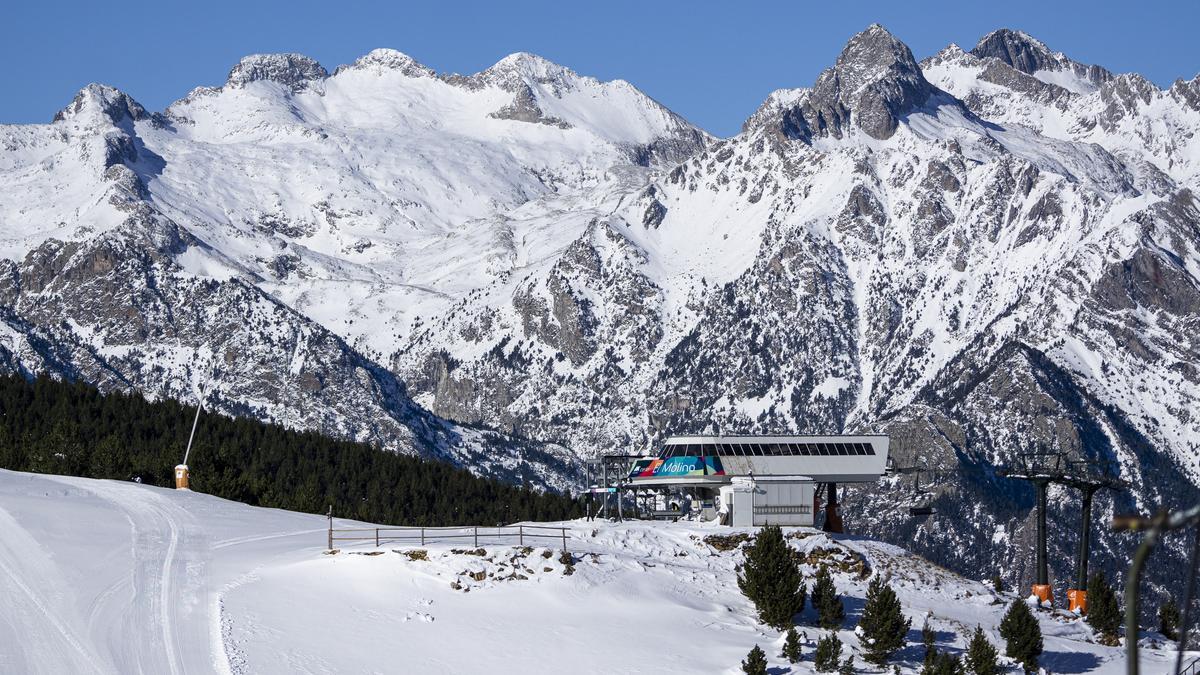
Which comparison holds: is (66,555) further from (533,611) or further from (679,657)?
(679,657)

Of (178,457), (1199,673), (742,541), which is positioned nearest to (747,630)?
(742,541)

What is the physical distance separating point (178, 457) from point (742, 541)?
84599mm

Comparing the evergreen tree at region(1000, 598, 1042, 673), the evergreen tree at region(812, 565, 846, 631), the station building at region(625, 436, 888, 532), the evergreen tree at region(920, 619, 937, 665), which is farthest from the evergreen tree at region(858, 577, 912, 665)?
the station building at region(625, 436, 888, 532)

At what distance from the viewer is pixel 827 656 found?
354 feet

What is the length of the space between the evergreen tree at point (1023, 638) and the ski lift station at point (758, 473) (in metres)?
22.4

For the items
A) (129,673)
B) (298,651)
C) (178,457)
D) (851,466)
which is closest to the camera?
(129,673)

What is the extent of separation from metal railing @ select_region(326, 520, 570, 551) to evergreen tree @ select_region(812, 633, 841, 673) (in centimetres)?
1950

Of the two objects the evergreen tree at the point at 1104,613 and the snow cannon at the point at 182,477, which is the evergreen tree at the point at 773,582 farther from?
the snow cannon at the point at 182,477

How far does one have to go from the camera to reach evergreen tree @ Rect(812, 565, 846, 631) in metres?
117

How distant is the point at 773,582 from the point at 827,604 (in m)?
3.95

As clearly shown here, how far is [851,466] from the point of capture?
153625 millimetres

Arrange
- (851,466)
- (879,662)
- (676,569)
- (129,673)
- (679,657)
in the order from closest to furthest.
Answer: (129,673) → (679,657) → (879,662) → (676,569) → (851,466)

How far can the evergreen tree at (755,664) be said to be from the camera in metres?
101

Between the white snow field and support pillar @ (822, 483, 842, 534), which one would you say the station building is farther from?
the white snow field
